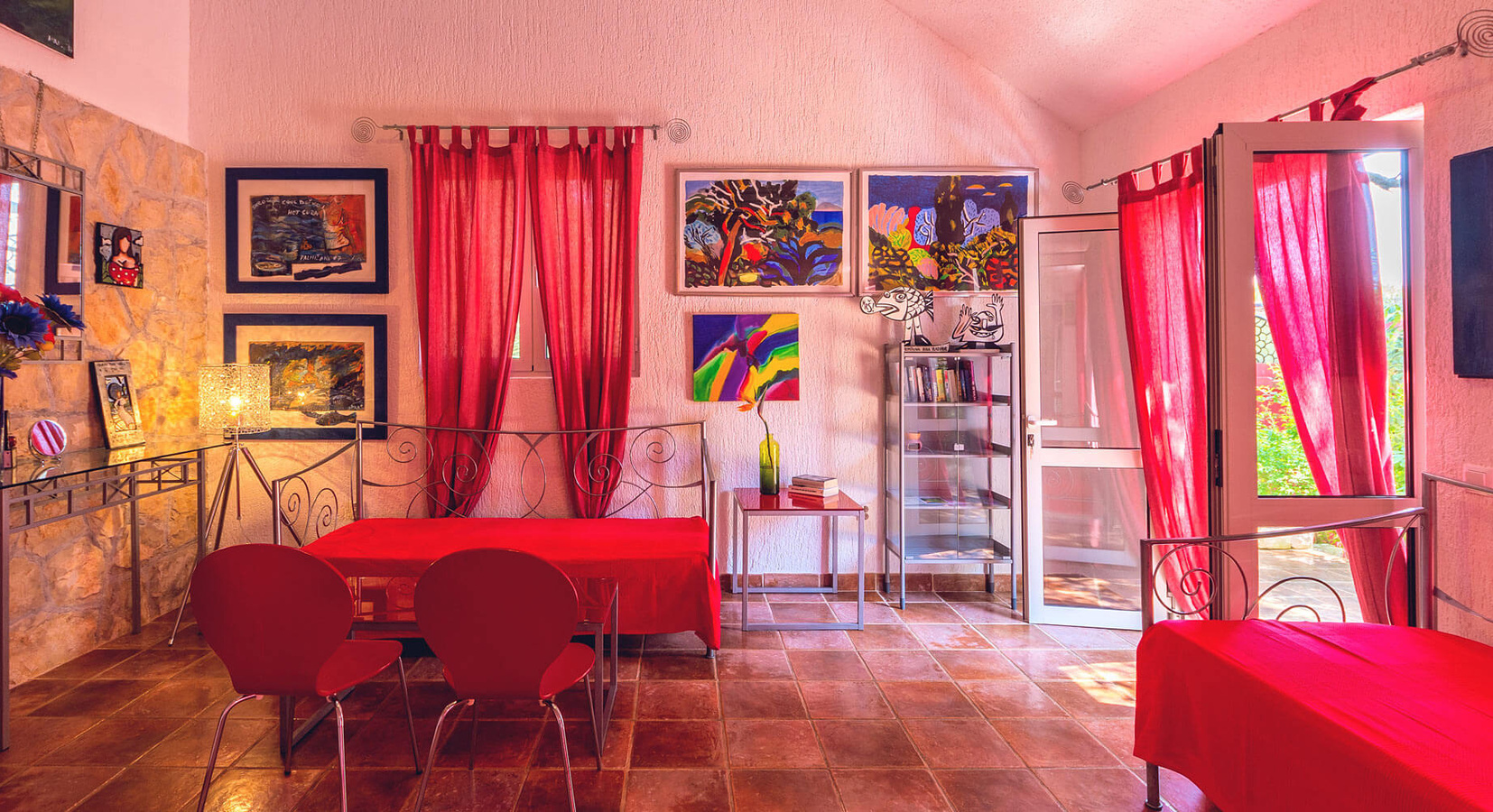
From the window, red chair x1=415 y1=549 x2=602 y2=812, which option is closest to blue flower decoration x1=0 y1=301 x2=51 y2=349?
the window

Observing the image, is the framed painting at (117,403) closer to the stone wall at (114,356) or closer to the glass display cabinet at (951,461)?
the stone wall at (114,356)

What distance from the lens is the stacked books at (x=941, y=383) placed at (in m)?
3.85

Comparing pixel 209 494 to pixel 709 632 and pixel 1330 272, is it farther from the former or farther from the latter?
pixel 1330 272

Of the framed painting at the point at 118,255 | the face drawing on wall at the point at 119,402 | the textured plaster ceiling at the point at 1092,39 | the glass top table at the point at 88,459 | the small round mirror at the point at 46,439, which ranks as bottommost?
the glass top table at the point at 88,459

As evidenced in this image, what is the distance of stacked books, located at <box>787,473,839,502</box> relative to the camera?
3.70 m

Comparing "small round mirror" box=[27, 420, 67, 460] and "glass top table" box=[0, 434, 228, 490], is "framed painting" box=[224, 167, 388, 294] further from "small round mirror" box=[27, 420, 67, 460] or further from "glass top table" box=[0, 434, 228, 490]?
"small round mirror" box=[27, 420, 67, 460]

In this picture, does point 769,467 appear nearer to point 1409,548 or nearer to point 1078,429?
point 1078,429

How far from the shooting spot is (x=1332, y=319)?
8.28 ft

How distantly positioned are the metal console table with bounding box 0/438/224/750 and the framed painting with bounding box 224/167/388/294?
103cm

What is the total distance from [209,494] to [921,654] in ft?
13.0

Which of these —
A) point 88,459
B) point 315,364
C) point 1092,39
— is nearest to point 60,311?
point 88,459

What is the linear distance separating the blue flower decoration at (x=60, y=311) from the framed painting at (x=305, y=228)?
101 cm

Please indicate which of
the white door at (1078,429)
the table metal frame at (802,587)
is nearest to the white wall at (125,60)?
the table metal frame at (802,587)

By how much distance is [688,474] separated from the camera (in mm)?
4031
